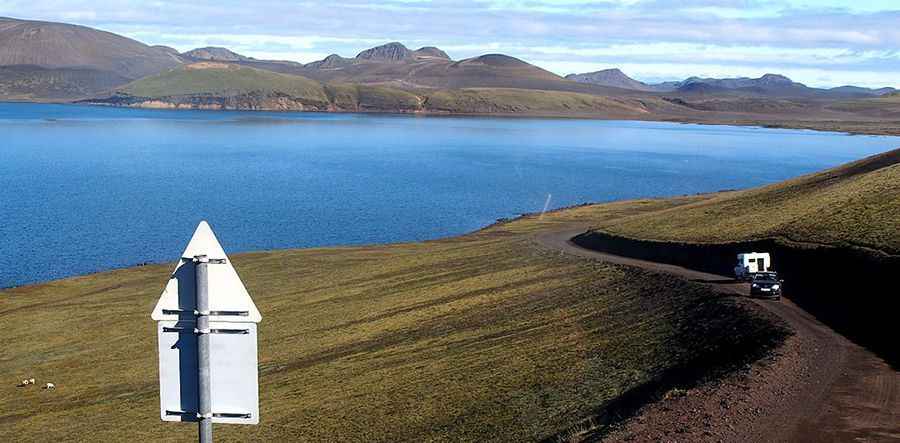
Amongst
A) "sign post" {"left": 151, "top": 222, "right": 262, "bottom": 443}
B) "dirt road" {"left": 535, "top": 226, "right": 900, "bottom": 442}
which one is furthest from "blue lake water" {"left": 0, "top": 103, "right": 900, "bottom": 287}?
"sign post" {"left": 151, "top": 222, "right": 262, "bottom": 443}

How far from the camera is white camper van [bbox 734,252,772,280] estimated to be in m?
40.8

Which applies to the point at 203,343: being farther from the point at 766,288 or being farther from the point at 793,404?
the point at 766,288

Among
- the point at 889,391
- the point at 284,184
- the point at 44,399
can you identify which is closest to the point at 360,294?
the point at 44,399

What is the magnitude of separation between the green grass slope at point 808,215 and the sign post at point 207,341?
36888mm

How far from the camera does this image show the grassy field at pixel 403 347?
2950cm

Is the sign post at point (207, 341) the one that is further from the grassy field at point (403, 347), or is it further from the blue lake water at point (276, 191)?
the blue lake water at point (276, 191)

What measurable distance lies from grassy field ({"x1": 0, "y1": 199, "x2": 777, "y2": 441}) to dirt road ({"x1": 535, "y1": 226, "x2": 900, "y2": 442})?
3.99 m

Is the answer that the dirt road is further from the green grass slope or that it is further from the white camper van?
the green grass slope

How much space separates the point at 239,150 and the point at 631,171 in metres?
87.0

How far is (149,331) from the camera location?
46.6 m

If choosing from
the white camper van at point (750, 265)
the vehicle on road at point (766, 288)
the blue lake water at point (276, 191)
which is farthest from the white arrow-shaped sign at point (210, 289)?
the blue lake water at point (276, 191)

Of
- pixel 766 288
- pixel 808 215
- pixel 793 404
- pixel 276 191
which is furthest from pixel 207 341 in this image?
pixel 276 191

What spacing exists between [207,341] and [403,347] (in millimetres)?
32997

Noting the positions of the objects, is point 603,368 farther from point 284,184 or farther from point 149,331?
point 284,184
